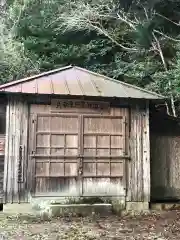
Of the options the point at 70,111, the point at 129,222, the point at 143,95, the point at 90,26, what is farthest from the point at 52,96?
the point at 90,26

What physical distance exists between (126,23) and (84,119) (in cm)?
530

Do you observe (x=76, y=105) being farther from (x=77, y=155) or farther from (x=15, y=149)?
(x=15, y=149)

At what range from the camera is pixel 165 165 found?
9.46 metres

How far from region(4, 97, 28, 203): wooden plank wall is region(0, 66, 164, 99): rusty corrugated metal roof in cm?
40

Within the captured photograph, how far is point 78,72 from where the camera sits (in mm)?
8961

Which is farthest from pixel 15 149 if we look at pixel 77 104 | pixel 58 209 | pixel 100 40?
pixel 100 40

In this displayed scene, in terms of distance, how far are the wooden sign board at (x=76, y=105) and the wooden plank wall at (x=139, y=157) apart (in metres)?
0.79

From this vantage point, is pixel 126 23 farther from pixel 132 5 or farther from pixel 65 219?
pixel 65 219

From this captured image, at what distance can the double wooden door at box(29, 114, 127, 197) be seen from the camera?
7949mm

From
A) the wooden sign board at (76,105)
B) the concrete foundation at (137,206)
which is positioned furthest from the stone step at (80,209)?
the wooden sign board at (76,105)

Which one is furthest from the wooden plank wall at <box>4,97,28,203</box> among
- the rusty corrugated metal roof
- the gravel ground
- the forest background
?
the forest background

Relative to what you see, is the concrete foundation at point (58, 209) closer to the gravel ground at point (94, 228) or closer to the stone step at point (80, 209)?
the stone step at point (80, 209)

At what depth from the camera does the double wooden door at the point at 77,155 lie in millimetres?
7949

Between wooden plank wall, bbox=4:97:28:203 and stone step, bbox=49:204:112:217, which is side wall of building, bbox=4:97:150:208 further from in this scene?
stone step, bbox=49:204:112:217
